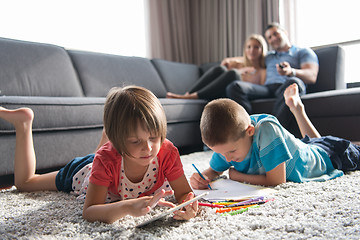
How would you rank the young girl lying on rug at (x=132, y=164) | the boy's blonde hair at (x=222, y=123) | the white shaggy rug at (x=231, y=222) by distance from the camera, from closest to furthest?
1. the white shaggy rug at (x=231, y=222)
2. the young girl lying on rug at (x=132, y=164)
3. the boy's blonde hair at (x=222, y=123)

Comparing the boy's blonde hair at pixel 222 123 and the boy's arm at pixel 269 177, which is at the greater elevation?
the boy's blonde hair at pixel 222 123

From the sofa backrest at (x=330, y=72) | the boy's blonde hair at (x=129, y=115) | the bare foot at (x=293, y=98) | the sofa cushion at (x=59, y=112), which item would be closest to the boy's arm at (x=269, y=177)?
the boy's blonde hair at (x=129, y=115)

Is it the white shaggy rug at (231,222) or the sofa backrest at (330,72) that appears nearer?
the white shaggy rug at (231,222)

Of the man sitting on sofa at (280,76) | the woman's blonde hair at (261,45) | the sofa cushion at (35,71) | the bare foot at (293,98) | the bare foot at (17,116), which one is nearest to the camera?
the bare foot at (17,116)

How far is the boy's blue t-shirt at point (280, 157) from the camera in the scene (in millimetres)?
1031

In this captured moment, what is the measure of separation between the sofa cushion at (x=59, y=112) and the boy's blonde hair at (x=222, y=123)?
3.06ft

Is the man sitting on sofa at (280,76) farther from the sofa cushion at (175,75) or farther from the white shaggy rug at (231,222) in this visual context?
the white shaggy rug at (231,222)

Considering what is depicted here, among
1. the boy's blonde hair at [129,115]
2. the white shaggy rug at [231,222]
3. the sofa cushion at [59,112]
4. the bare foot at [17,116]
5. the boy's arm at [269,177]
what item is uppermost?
the boy's blonde hair at [129,115]

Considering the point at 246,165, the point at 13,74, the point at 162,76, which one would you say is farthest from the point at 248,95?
the point at 13,74

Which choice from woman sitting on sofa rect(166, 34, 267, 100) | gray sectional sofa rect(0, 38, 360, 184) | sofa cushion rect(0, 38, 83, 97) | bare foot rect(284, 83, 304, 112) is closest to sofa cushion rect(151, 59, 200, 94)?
gray sectional sofa rect(0, 38, 360, 184)

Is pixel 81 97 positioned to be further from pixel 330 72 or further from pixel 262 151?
pixel 330 72

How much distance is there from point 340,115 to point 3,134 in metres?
1.99

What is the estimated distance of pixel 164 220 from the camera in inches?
31.7

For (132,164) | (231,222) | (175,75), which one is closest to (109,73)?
(175,75)
